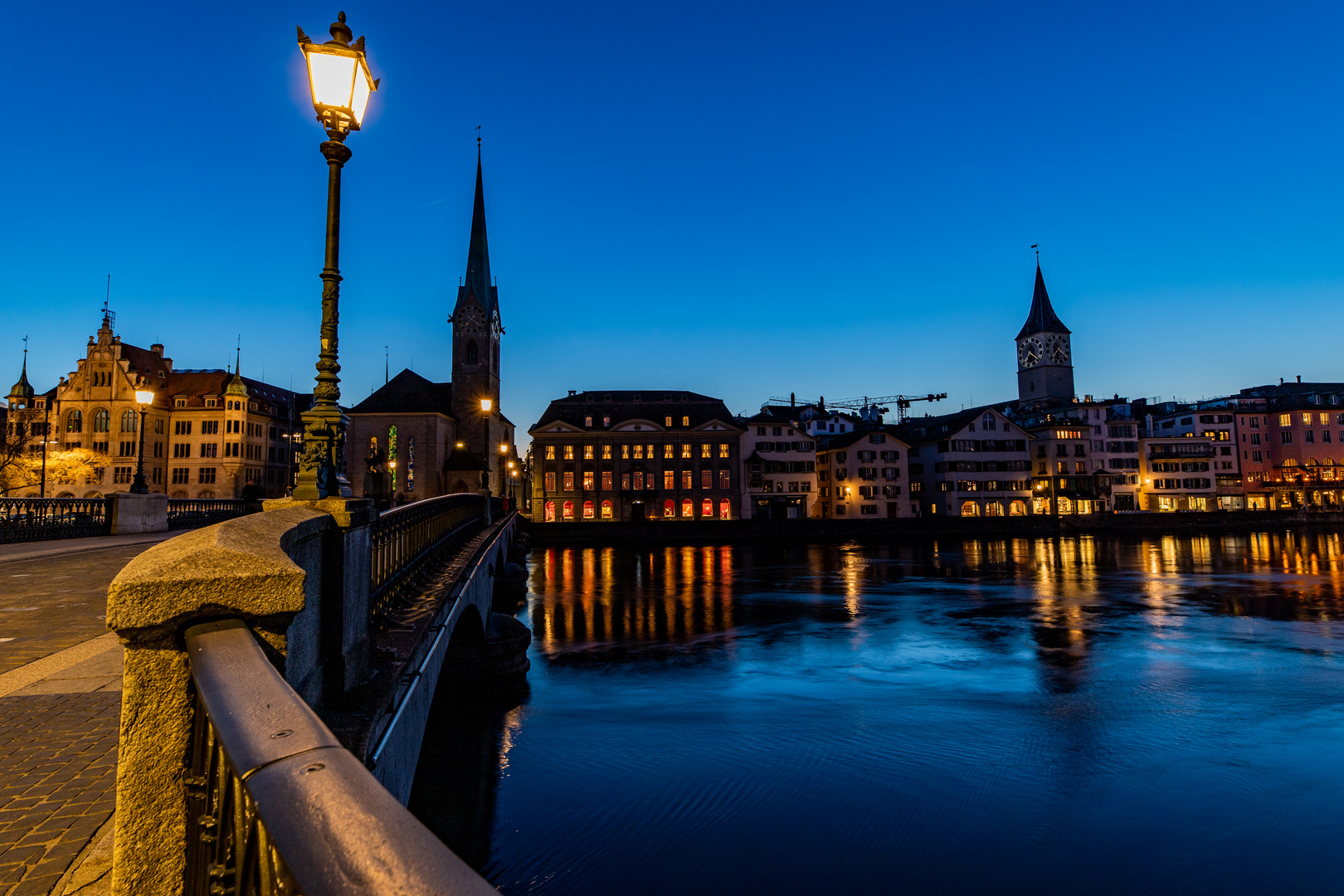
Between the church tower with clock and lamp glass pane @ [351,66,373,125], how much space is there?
155 m

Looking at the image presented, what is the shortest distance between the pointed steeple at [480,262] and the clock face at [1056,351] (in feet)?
365

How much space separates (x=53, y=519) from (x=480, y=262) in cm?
6642

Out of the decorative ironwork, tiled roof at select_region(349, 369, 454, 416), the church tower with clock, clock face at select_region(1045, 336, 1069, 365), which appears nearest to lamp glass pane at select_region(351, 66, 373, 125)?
the decorative ironwork

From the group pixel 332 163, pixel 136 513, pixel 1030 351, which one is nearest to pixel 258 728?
pixel 332 163

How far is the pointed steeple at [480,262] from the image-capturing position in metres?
84.9

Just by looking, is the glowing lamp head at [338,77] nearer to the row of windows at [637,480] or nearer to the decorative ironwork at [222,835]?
the decorative ironwork at [222,835]

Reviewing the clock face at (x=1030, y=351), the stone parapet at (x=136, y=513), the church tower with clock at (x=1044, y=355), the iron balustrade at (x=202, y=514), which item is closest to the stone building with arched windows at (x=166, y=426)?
the iron balustrade at (x=202, y=514)

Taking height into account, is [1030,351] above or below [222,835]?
above

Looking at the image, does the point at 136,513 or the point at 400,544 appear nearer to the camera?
the point at 400,544

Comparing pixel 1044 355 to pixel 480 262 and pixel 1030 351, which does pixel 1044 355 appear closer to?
pixel 1030 351

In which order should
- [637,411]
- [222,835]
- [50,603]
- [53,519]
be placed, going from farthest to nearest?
[637,411]
[53,519]
[50,603]
[222,835]

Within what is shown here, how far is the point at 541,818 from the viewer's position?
12.2 m

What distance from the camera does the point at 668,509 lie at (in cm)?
8469

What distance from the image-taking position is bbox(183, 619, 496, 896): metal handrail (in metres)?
1.15
